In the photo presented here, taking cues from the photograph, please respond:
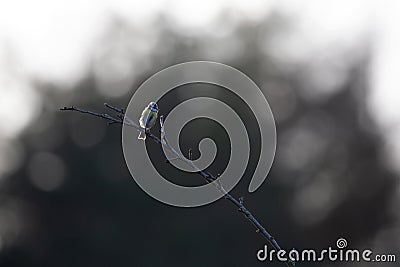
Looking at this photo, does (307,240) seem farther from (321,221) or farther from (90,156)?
(90,156)

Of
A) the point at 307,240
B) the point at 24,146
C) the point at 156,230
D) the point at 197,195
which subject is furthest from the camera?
the point at 24,146

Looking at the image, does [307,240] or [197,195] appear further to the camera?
[307,240]

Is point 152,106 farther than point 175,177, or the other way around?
point 175,177

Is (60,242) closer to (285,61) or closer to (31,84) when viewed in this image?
(31,84)

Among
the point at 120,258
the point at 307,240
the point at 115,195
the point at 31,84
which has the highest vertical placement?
the point at 31,84

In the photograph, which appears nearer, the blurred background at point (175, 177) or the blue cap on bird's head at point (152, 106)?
the blue cap on bird's head at point (152, 106)

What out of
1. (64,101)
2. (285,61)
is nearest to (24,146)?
(64,101)

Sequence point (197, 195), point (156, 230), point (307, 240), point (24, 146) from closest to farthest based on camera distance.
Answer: point (197, 195) → point (307, 240) → point (156, 230) → point (24, 146)

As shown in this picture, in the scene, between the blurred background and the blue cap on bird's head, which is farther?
the blurred background

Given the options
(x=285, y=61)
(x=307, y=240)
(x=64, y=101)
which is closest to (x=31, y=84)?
(x=64, y=101)

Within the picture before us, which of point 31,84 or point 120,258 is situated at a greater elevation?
point 31,84
